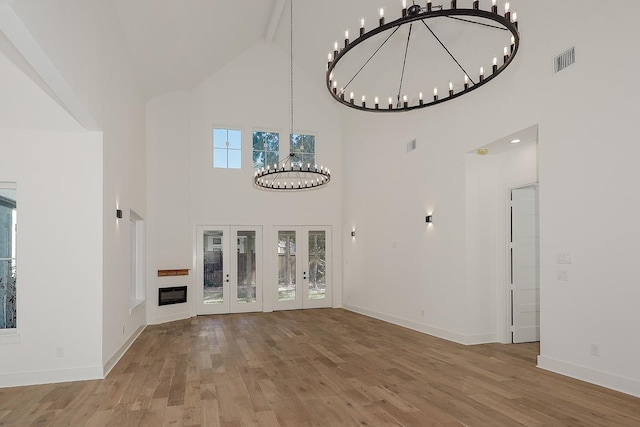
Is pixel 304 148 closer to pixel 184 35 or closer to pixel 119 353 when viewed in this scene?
pixel 184 35

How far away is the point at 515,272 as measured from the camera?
22.6ft

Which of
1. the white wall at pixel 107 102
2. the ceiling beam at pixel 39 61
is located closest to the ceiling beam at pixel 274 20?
the white wall at pixel 107 102

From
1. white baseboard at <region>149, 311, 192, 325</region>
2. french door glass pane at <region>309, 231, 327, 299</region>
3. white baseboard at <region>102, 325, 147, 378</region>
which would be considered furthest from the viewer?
french door glass pane at <region>309, 231, 327, 299</region>

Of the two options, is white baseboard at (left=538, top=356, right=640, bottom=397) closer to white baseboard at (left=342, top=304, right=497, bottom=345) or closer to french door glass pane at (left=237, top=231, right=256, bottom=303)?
white baseboard at (left=342, top=304, right=497, bottom=345)

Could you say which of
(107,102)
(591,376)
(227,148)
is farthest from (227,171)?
(591,376)

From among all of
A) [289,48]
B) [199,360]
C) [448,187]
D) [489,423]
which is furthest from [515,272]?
[289,48]

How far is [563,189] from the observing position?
5168 mm

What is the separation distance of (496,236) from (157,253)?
6.88m

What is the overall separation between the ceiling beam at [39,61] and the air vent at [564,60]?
5296 millimetres

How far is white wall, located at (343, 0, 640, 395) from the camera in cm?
446

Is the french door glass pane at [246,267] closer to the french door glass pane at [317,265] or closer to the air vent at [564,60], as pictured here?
the french door glass pane at [317,265]

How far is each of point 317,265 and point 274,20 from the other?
605 centimetres

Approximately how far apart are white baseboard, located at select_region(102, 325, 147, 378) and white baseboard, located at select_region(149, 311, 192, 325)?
1.02 metres

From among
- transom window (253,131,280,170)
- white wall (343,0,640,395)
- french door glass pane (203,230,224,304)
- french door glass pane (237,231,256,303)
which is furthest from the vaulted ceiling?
french door glass pane (237,231,256,303)
